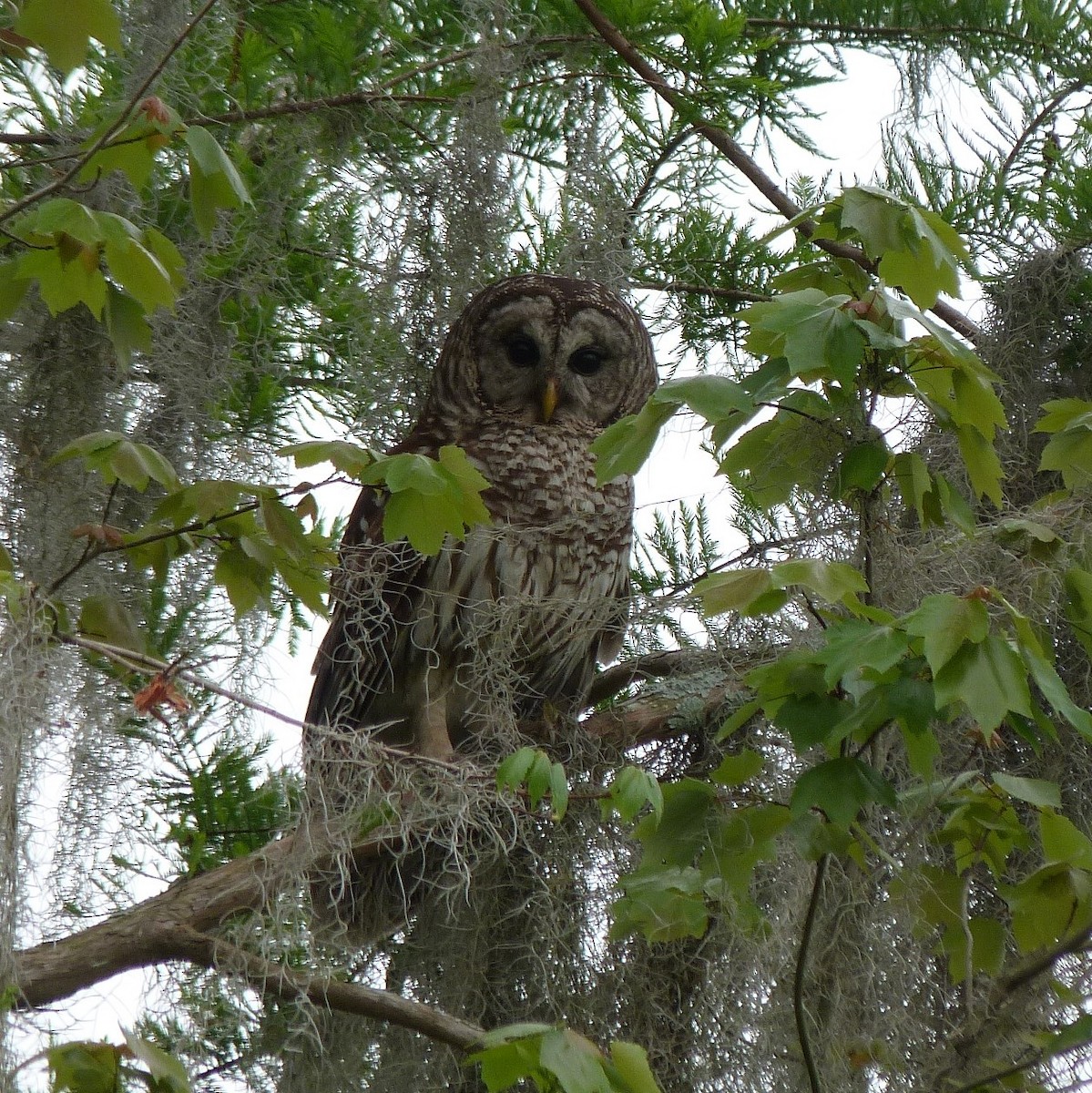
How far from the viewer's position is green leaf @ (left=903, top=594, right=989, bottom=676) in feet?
6.64

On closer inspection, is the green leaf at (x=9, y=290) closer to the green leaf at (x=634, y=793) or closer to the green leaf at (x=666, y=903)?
the green leaf at (x=634, y=793)

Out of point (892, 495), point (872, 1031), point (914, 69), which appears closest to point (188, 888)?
point (872, 1031)

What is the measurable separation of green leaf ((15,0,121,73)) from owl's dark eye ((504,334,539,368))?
1.92 m

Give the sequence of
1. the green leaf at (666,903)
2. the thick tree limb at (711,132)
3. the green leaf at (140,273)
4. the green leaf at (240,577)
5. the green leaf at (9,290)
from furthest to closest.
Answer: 1. the thick tree limb at (711,132)
2. the green leaf at (240,577)
3. the green leaf at (9,290)
4. the green leaf at (140,273)
5. the green leaf at (666,903)

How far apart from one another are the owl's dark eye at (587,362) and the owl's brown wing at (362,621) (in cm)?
72

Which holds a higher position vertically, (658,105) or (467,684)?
(658,105)

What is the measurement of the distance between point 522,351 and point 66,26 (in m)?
2.08

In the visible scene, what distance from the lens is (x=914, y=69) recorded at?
3.85m

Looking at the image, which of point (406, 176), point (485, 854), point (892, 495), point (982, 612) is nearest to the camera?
point (982, 612)

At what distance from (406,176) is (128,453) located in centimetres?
145

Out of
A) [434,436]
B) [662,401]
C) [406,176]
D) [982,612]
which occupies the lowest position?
[982,612]

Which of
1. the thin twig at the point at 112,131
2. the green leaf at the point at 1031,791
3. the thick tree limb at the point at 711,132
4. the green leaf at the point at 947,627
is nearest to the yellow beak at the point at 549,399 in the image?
the thick tree limb at the point at 711,132

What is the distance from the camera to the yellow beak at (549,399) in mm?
4070

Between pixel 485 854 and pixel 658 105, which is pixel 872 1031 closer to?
pixel 485 854
